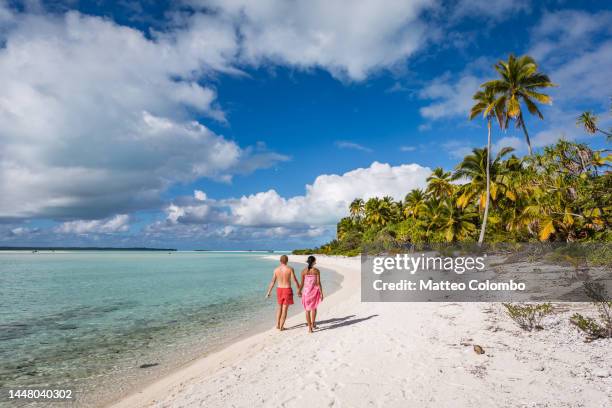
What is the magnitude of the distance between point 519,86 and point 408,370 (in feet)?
95.3

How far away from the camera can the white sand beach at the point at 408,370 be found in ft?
15.5

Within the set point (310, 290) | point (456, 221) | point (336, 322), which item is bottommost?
point (336, 322)

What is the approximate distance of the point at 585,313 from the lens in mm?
8328

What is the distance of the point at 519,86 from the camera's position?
27031mm

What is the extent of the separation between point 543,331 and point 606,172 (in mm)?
5009

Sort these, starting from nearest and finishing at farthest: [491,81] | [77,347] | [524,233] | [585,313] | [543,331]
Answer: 1. [543,331]
2. [585,313]
3. [77,347]
4. [524,233]
5. [491,81]

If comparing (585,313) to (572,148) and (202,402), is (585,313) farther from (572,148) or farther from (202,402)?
(202,402)

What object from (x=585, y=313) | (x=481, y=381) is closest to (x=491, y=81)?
(x=585, y=313)

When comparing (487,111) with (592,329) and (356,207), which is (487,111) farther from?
(356,207)

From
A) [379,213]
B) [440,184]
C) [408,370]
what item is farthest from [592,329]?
[379,213]

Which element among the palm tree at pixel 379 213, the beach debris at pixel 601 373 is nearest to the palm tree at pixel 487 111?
the beach debris at pixel 601 373

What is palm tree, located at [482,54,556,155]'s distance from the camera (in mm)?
26469

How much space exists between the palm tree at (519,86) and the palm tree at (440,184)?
621 inches

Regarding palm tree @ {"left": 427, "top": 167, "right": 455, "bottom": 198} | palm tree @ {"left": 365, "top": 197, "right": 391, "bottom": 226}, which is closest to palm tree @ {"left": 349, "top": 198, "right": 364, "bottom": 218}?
palm tree @ {"left": 365, "top": 197, "right": 391, "bottom": 226}
